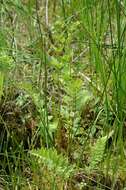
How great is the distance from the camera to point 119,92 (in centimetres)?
149

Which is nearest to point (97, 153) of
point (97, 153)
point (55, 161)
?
point (97, 153)

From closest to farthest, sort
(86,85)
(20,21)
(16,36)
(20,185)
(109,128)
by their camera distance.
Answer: (20,185) → (109,128) → (86,85) → (16,36) → (20,21)

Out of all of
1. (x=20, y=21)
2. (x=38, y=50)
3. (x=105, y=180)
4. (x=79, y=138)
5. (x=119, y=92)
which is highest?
(x=20, y=21)

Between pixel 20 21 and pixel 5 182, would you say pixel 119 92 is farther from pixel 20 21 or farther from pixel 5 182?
pixel 20 21

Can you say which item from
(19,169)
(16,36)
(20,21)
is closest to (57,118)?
(19,169)

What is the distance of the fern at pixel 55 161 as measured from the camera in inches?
52.8

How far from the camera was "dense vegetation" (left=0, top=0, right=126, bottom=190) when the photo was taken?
1.42 m

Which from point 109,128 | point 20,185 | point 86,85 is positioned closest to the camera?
point 20,185

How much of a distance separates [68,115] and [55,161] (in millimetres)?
257

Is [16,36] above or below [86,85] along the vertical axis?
above

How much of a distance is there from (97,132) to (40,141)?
0.63ft

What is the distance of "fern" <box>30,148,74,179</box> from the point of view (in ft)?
4.40

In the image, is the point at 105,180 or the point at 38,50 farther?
the point at 38,50

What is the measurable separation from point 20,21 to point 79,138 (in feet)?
2.78
